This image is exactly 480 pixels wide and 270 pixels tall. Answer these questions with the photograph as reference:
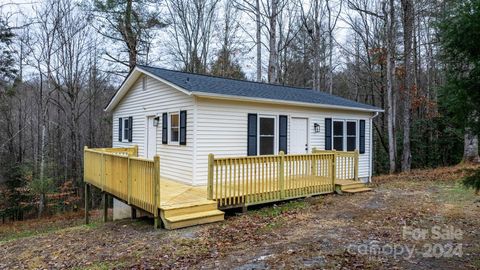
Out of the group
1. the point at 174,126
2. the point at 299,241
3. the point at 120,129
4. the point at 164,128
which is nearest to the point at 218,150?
the point at 174,126

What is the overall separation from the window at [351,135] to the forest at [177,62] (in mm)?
3958

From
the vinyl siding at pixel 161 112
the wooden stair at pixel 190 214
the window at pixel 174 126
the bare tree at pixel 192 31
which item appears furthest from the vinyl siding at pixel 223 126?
the bare tree at pixel 192 31

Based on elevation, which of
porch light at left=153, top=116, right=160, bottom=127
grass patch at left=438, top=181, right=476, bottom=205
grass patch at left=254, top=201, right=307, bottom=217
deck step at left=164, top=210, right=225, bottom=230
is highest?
porch light at left=153, top=116, right=160, bottom=127

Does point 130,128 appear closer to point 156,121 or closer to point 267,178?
point 156,121

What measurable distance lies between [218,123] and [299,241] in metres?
4.53

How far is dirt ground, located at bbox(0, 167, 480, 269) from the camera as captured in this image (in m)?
4.32

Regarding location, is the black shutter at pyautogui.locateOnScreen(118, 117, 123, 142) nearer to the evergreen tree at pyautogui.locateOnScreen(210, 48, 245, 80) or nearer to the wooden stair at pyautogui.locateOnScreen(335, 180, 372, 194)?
the wooden stair at pyautogui.locateOnScreen(335, 180, 372, 194)

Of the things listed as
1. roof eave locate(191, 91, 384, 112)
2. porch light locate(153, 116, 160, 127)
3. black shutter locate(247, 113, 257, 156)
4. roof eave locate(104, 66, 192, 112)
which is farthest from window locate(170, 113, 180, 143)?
black shutter locate(247, 113, 257, 156)

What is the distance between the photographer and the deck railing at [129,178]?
6227 millimetres

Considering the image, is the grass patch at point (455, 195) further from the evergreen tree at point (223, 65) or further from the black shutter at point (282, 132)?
the evergreen tree at point (223, 65)

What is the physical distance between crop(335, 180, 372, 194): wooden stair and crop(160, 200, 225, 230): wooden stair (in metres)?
4.17

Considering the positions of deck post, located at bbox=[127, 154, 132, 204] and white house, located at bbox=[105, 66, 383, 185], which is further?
white house, located at bbox=[105, 66, 383, 185]

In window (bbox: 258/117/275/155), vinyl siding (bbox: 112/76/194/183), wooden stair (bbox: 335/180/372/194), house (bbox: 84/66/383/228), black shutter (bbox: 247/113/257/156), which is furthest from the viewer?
window (bbox: 258/117/275/155)

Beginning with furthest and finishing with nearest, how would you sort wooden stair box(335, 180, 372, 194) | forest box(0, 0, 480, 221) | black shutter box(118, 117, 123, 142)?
1. forest box(0, 0, 480, 221)
2. black shutter box(118, 117, 123, 142)
3. wooden stair box(335, 180, 372, 194)
